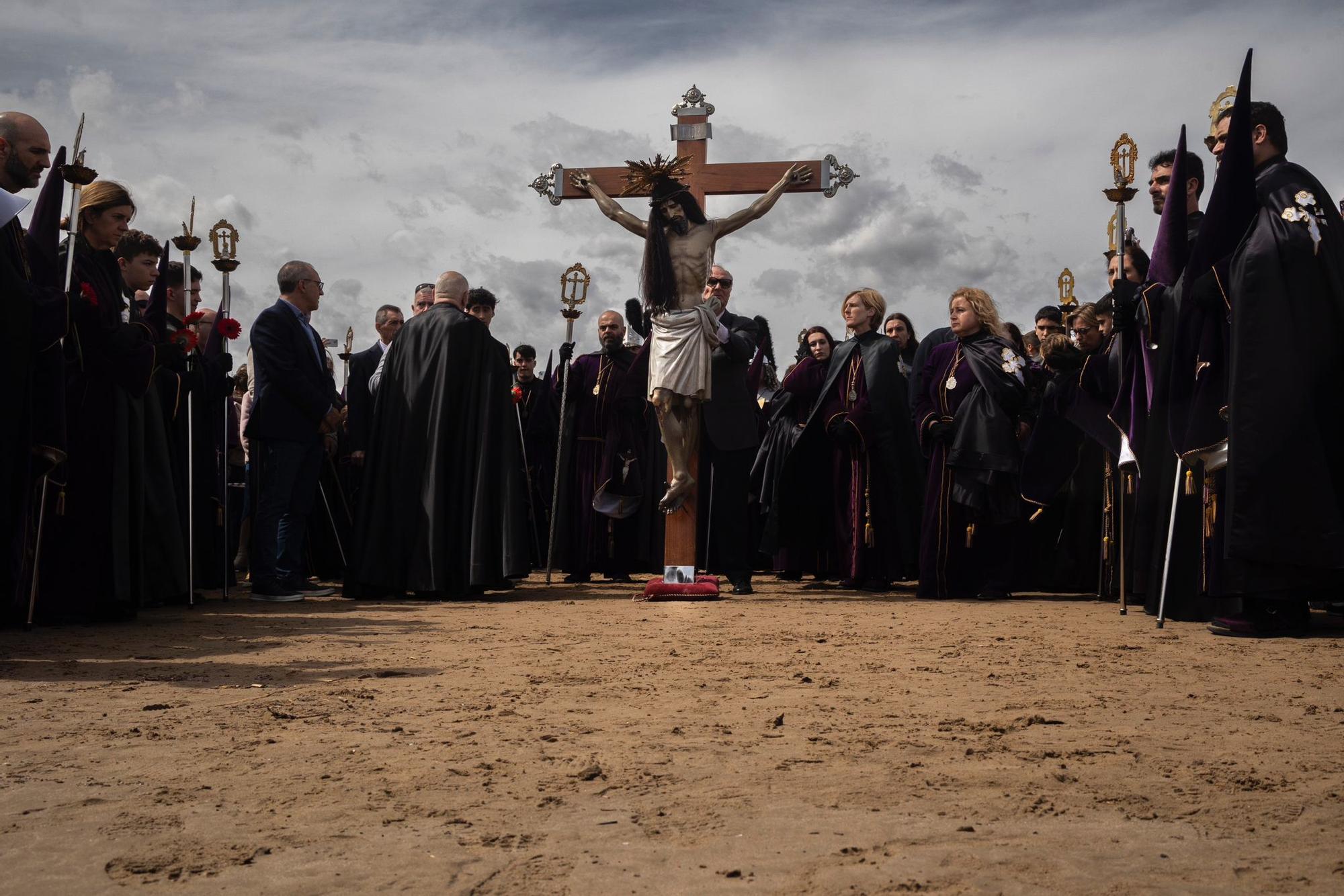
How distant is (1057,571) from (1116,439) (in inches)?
94.2

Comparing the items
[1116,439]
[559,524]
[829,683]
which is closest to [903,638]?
[829,683]

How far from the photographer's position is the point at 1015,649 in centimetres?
541

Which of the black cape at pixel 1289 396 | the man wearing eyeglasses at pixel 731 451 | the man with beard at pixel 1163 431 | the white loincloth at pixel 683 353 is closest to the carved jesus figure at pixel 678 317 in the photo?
the white loincloth at pixel 683 353

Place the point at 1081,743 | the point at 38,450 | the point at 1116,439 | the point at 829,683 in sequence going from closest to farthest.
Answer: the point at 1081,743 < the point at 829,683 < the point at 38,450 < the point at 1116,439

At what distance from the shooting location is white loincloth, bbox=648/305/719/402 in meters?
8.32

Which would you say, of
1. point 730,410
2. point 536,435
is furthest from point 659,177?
point 536,435

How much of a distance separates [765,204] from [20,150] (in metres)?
4.48

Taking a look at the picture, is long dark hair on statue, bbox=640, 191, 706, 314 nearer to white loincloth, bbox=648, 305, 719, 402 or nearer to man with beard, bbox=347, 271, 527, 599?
white loincloth, bbox=648, 305, 719, 402

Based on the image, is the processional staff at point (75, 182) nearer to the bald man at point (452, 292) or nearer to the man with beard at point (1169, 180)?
the bald man at point (452, 292)

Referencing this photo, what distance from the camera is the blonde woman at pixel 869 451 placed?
9.64 meters

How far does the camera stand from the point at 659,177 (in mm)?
8375

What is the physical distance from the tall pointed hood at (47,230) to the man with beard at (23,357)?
0.11 metres

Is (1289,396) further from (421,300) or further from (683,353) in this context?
(421,300)

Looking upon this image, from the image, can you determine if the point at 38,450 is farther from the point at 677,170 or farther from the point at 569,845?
the point at 569,845
